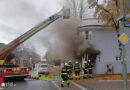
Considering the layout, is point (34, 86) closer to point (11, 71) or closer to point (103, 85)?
point (11, 71)

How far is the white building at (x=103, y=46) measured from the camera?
66.9 feet

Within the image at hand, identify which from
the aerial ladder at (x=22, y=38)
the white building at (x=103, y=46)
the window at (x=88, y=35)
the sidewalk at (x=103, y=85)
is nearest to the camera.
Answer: the sidewalk at (x=103, y=85)

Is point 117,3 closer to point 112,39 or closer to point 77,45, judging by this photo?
point 112,39

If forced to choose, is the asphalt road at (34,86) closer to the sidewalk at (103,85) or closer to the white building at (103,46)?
the sidewalk at (103,85)

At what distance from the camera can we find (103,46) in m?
20.6

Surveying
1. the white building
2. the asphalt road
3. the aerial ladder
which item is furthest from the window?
the asphalt road

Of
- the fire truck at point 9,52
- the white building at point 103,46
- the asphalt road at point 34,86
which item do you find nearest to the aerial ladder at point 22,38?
the fire truck at point 9,52

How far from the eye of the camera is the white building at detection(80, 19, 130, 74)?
20.4 meters

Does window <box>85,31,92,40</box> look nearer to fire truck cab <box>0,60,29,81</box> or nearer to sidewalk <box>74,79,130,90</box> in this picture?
fire truck cab <box>0,60,29,81</box>

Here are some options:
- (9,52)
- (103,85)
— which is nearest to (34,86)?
(9,52)

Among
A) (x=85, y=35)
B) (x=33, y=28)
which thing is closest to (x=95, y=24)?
(x=85, y=35)

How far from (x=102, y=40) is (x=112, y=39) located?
3.94 feet

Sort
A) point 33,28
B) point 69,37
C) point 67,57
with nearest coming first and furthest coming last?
1. point 33,28
2. point 69,37
3. point 67,57

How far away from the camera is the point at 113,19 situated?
→ 1558cm
